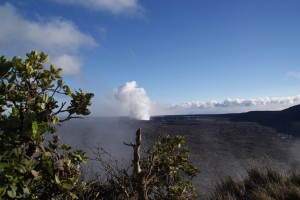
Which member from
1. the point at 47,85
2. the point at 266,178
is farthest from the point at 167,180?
the point at 266,178

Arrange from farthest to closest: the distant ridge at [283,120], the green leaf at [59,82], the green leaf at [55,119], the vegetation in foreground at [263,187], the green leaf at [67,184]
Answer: the distant ridge at [283,120] → the vegetation in foreground at [263,187] → the green leaf at [59,82] → the green leaf at [55,119] → the green leaf at [67,184]

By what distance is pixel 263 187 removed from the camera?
8.52m

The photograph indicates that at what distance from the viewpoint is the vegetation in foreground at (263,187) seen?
7.31 m

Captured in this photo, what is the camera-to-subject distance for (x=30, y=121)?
2.77 metres

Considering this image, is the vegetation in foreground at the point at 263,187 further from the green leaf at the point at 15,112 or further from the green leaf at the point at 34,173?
the green leaf at the point at 15,112

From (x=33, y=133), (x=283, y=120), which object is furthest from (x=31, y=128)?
(x=283, y=120)

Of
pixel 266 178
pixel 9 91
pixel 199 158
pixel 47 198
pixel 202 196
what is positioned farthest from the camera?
pixel 199 158

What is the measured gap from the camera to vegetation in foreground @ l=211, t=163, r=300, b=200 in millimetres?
7312

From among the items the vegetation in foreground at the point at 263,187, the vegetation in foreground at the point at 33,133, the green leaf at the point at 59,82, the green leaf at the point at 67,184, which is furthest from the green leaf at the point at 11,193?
the vegetation in foreground at the point at 263,187

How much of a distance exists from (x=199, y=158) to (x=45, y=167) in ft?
55.6

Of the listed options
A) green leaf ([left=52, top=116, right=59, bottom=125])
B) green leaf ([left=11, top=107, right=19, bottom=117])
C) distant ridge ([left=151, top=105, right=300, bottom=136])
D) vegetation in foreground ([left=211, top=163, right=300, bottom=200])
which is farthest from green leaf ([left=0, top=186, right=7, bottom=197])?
distant ridge ([left=151, top=105, right=300, bottom=136])

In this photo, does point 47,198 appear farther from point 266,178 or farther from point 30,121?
point 266,178

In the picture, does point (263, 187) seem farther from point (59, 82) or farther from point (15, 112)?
point (15, 112)

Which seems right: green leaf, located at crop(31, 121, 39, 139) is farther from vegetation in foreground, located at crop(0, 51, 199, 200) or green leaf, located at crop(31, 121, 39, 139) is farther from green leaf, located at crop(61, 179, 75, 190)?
green leaf, located at crop(61, 179, 75, 190)
